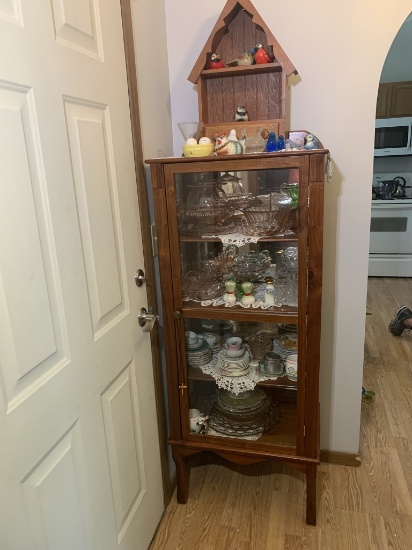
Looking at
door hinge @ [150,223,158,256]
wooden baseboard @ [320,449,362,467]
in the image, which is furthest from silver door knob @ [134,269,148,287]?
wooden baseboard @ [320,449,362,467]

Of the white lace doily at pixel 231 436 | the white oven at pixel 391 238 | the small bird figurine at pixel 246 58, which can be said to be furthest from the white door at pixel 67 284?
the white oven at pixel 391 238

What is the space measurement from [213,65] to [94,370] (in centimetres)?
122

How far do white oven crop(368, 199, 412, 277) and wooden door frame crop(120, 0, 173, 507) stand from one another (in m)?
3.67

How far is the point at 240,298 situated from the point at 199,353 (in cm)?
31

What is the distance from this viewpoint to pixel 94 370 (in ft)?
3.87

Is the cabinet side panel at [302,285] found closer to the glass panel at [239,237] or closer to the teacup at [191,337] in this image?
the glass panel at [239,237]

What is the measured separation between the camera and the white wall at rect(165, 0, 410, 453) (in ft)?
5.01

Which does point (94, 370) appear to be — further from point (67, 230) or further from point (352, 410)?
point (352, 410)

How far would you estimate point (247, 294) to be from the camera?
1.59m

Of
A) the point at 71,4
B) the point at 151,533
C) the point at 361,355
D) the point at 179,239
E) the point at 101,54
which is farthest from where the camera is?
the point at 361,355

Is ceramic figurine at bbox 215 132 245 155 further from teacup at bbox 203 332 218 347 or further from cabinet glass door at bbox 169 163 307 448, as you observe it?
teacup at bbox 203 332 218 347

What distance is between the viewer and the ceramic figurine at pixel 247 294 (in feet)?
5.14

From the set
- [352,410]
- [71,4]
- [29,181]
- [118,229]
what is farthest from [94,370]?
[352,410]

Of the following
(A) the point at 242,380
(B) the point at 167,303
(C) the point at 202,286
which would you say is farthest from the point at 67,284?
(A) the point at 242,380
